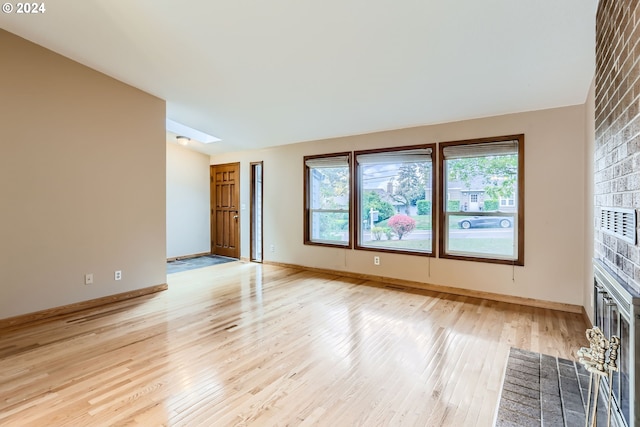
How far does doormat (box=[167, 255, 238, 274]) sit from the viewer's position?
19.2 ft

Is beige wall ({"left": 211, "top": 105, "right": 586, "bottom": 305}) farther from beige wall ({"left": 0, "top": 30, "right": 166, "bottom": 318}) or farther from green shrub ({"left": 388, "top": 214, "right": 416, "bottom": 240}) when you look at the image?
beige wall ({"left": 0, "top": 30, "right": 166, "bottom": 318})

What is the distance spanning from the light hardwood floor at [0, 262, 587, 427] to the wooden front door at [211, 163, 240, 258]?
290 cm

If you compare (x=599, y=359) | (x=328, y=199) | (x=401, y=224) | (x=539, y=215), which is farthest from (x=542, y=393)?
(x=328, y=199)

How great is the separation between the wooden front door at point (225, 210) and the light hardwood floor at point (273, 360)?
290cm

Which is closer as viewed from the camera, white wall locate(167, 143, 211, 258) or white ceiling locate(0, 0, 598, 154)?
white ceiling locate(0, 0, 598, 154)

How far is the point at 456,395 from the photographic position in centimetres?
197

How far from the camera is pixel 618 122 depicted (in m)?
1.59

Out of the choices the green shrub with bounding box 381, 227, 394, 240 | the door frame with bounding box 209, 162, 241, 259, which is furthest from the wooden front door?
the green shrub with bounding box 381, 227, 394, 240

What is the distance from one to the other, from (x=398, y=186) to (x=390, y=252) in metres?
1.02

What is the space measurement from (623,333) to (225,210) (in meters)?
6.70

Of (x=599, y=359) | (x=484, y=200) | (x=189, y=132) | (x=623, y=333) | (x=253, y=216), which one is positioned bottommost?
(x=599, y=359)

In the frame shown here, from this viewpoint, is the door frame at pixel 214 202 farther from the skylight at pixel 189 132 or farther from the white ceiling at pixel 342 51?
the white ceiling at pixel 342 51

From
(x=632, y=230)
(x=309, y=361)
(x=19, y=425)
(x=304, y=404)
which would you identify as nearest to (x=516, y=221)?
(x=632, y=230)

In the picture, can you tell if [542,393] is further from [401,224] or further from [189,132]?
[189,132]
